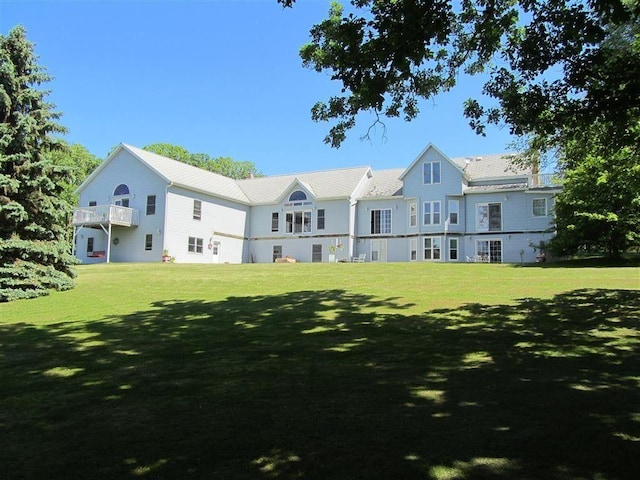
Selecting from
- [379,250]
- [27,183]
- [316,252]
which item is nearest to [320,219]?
[316,252]

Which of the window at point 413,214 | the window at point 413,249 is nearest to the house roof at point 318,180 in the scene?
→ the window at point 413,214

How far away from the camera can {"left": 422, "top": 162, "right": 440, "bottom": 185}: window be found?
32.9 metres

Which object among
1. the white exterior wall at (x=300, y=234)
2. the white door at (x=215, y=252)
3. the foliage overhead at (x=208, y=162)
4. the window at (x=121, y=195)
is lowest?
the white door at (x=215, y=252)

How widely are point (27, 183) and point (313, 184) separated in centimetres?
2509

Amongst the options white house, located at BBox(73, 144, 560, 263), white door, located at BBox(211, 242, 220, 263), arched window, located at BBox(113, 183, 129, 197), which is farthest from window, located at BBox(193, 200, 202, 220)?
arched window, located at BBox(113, 183, 129, 197)

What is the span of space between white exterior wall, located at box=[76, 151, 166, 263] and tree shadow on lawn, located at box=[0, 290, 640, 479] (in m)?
23.8

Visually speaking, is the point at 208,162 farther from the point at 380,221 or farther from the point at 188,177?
the point at 380,221

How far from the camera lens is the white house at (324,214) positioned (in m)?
31.4

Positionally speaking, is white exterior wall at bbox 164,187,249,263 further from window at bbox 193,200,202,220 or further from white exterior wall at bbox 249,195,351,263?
white exterior wall at bbox 249,195,351,263

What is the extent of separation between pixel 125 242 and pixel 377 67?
29.3m

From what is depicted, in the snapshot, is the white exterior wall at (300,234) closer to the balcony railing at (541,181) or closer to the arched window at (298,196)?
the arched window at (298,196)

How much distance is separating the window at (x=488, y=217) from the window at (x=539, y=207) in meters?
2.08

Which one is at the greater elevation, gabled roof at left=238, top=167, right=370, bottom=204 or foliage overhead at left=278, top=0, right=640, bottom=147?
gabled roof at left=238, top=167, right=370, bottom=204

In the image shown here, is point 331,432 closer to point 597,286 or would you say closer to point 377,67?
point 377,67
